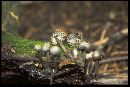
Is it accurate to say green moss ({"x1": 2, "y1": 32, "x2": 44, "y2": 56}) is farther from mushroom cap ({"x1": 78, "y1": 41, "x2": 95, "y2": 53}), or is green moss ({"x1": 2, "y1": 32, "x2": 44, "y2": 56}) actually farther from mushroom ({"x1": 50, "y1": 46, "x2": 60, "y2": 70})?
mushroom cap ({"x1": 78, "y1": 41, "x2": 95, "y2": 53})

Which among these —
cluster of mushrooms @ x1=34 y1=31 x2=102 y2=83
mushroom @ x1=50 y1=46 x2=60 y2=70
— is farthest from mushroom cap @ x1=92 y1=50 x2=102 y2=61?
mushroom @ x1=50 y1=46 x2=60 y2=70

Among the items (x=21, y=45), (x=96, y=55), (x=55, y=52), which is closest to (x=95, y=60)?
(x=96, y=55)

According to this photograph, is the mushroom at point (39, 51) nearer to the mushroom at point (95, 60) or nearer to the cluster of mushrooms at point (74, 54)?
the cluster of mushrooms at point (74, 54)

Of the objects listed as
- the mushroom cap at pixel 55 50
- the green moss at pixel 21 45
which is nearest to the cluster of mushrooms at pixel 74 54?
the mushroom cap at pixel 55 50

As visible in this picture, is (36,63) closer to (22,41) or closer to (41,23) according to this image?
(22,41)

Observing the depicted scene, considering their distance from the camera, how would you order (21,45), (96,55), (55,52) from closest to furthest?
(55,52) → (96,55) → (21,45)

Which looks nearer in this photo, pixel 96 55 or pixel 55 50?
pixel 55 50

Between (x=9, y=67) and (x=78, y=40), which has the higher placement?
(x=78, y=40)

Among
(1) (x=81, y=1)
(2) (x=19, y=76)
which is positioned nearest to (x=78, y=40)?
(2) (x=19, y=76)

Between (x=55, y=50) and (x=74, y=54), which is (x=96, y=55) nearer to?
(x=74, y=54)
